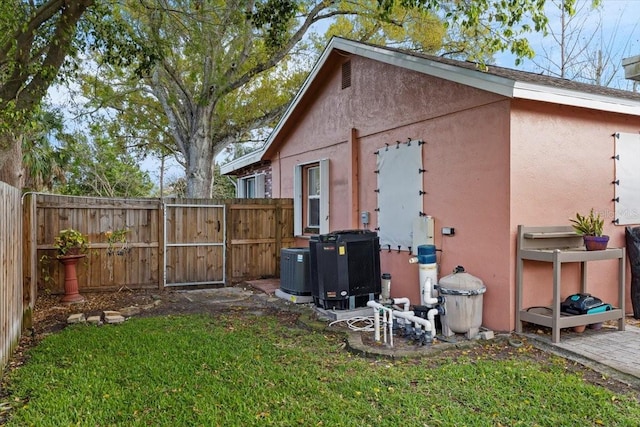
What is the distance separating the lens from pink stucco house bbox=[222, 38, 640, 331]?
496 centimetres

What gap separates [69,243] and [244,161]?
5.90 m

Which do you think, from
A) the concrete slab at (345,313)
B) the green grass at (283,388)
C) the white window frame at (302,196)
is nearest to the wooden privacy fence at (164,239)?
the white window frame at (302,196)

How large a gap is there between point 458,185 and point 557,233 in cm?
123

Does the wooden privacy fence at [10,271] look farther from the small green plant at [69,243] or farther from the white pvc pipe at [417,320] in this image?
the white pvc pipe at [417,320]

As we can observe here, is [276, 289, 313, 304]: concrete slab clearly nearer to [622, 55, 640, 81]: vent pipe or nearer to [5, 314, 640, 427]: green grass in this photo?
[5, 314, 640, 427]: green grass

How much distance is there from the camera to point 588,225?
16.7ft

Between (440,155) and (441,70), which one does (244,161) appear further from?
(441,70)

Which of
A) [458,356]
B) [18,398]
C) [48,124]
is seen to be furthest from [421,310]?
[48,124]

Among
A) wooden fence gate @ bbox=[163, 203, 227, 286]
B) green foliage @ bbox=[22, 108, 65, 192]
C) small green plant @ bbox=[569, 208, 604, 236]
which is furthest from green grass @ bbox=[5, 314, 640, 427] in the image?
green foliage @ bbox=[22, 108, 65, 192]

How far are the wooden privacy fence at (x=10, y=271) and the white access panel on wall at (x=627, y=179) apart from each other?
22.2 ft

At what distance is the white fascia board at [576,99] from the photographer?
4668 mm

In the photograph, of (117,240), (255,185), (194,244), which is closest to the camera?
(117,240)

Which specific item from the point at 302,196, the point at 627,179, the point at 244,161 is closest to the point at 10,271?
the point at 302,196

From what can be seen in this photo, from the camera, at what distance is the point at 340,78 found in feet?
26.9
